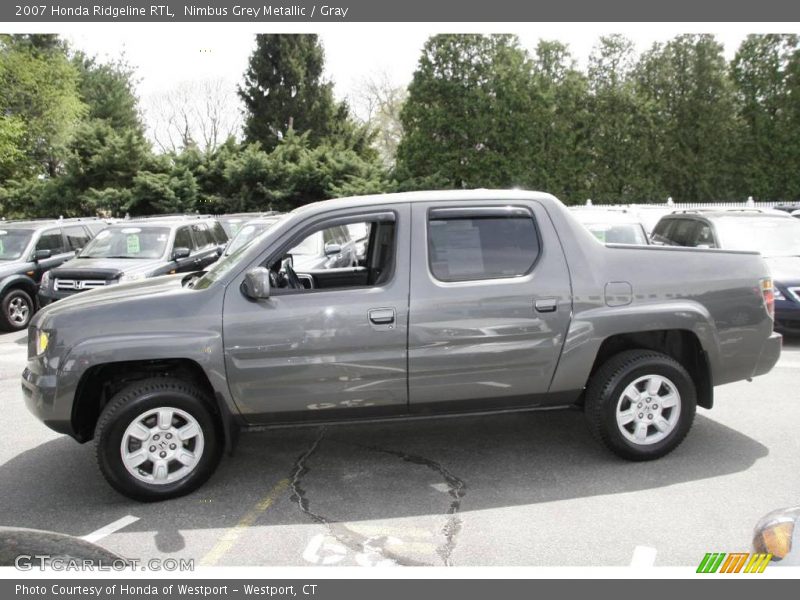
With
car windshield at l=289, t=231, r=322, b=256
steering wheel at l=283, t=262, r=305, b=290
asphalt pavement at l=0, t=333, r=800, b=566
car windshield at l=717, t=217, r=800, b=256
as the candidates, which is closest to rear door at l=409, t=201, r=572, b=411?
asphalt pavement at l=0, t=333, r=800, b=566

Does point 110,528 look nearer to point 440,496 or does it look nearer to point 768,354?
point 440,496

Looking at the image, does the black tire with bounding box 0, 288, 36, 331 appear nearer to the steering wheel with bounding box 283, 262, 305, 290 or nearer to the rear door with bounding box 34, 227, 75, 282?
the rear door with bounding box 34, 227, 75, 282

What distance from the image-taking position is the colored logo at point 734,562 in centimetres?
260

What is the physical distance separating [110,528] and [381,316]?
6.81ft

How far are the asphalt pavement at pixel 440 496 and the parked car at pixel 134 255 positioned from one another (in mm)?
4728

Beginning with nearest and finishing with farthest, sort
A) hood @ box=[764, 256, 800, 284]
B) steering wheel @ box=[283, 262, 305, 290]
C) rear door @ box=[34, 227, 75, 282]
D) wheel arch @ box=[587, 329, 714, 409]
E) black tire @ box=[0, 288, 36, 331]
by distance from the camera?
wheel arch @ box=[587, 329, 714, 409] < steering wheel @ box=[283, 262, 305, 290] < hood @ box=[764, 256, 800, 284] < black tire @ box=[0, 288, 36, 331] < rear door @ box=[34, 227, 75, 282]

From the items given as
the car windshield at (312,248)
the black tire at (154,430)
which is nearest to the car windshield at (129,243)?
the car windshield at (312,248)

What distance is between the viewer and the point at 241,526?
13.3 ft

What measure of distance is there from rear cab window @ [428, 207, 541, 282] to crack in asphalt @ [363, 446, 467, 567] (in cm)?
138

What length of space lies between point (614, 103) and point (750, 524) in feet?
75.5

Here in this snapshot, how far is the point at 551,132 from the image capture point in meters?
24.6

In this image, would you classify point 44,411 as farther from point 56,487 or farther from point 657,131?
point 657,131

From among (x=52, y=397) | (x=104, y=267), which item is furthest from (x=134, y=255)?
(x=52, y=397)

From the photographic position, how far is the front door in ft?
14.3
